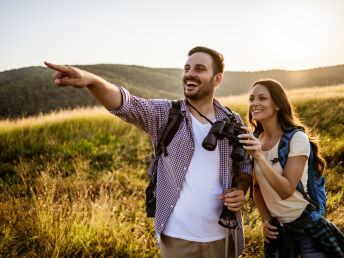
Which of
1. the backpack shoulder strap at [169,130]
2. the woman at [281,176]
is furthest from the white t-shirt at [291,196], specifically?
the backpack shoulder strap at [169,130]

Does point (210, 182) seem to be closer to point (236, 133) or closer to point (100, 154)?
point (236, 133)

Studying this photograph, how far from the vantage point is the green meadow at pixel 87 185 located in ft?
9.87

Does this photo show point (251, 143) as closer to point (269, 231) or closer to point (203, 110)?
point (203, 110)

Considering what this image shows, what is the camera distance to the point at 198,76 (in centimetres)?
216

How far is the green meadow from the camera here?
118 inches

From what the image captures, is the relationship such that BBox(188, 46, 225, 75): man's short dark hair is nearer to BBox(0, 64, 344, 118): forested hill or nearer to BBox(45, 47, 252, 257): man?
BBox(45, 47, 252, 257): man

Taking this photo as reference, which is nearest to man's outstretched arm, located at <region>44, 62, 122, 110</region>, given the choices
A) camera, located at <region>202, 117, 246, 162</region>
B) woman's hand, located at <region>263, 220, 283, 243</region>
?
camera, located at <region>202, 117, 246, 162</region>

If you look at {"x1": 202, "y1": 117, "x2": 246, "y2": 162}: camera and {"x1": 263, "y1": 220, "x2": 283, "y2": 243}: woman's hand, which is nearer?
{"x1": 202, "y1": 117, "x2": 246, "y2": 162}: camera

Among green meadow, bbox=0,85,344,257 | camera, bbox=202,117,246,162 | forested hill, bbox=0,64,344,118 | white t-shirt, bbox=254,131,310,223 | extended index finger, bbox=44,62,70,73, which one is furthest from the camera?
forested hill, bbox=0,64,344,118

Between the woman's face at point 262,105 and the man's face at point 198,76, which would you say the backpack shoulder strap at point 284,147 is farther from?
the man's face at point 198,76

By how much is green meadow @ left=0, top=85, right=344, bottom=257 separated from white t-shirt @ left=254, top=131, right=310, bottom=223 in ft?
3.51

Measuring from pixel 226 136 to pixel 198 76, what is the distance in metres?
0.71

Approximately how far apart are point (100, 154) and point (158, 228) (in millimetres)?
5362

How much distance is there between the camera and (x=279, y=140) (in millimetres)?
2162
